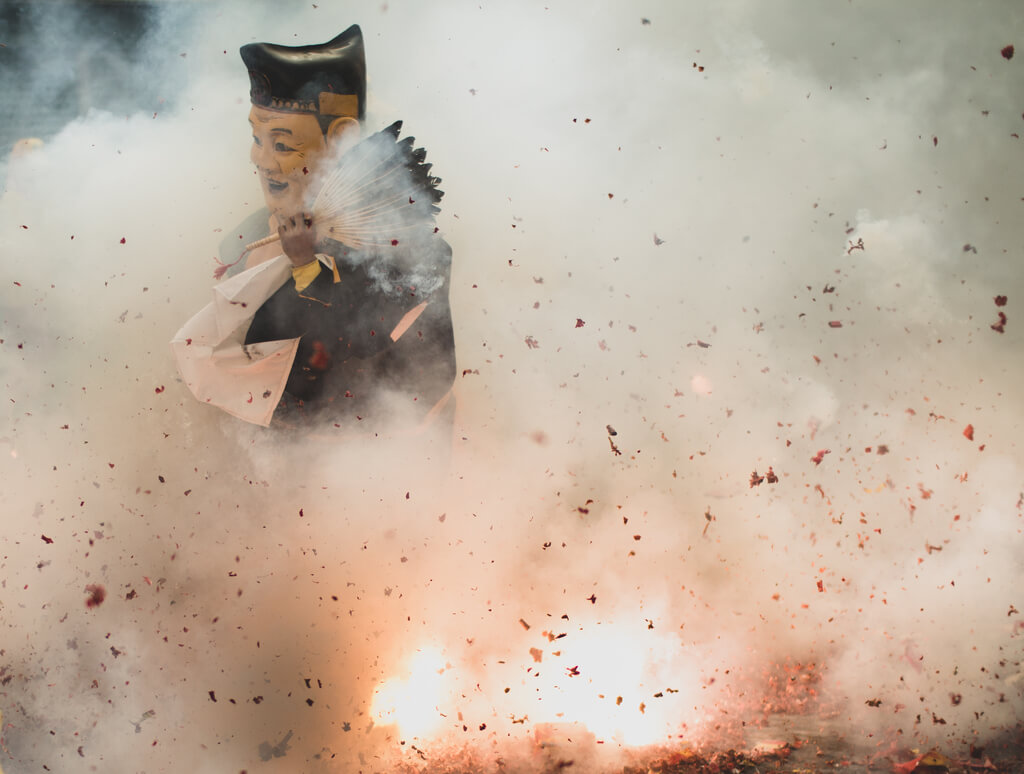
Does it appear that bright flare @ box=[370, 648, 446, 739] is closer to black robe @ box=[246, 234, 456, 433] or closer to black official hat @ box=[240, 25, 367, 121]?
black robe @ box=[246, 234, 456, 433]

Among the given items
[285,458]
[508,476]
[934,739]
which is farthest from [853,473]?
[285,458]

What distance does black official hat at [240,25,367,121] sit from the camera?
2426 millimetres

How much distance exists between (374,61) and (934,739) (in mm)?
3186

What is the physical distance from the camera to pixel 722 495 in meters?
2.82

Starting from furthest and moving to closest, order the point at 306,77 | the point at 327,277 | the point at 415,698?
1. the point at 415,698
2. the point at 327,277
3. the point at 306,77

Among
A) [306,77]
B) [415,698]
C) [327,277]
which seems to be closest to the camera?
[306,77]

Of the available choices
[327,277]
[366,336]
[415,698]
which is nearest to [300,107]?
[327,277]

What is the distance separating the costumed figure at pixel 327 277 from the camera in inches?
97.4

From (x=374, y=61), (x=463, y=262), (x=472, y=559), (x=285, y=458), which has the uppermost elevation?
(x=374, y=61)

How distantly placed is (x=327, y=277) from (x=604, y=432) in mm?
1134

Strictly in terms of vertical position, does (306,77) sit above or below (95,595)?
above

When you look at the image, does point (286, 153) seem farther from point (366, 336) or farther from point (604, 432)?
point (604, 432)

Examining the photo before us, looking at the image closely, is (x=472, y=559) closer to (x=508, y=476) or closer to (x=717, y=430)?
(x=508, y=476)

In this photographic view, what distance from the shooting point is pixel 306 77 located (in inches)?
95.9
